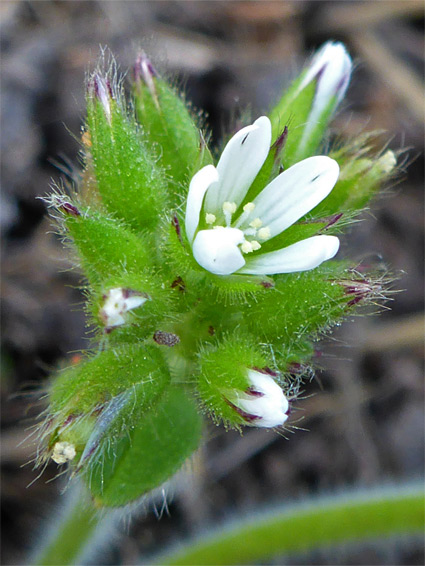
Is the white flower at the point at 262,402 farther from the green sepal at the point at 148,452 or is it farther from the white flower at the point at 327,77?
the white flower at the point at 327,77

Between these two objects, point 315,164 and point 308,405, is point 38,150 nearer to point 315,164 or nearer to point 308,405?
point 308,405

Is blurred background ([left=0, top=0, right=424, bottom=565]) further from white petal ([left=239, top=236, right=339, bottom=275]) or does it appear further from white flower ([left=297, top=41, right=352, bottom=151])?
white petal ([left=239, top=236, right=339, bottom=275])

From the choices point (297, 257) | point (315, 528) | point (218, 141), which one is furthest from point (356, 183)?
point (315, 528)

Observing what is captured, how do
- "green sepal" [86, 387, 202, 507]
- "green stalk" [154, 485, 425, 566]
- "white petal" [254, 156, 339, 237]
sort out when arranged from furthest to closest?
"green stalk" [154, 485, 425, 566] → "green sepal" [86, 387, 202, 507] → "white petal" [254, 156, 339, 237]

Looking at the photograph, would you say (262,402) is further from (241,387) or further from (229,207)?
(229,207)

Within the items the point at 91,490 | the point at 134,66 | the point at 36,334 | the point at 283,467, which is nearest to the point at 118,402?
the point at 91,490

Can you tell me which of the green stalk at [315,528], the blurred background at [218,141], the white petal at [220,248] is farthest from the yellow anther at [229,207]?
the green stalk at [315,528]

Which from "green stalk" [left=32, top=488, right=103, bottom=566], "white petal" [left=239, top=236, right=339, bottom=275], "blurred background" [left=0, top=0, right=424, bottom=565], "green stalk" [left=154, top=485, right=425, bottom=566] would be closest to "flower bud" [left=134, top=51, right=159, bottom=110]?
"white petal" [left=239, top=236, right=339, bottom=275]

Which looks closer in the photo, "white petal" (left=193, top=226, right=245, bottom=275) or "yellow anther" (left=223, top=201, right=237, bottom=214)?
"white petal" (left=193, top=226, right=245, bottom=275)
